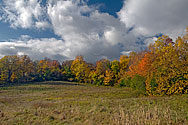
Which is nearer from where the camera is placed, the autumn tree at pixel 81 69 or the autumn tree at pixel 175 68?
the autumn tree at pixel 175 68

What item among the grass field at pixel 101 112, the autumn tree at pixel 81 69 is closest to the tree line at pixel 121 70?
the autumn tree at pixel 81 69

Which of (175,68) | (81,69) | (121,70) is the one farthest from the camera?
(81,69)

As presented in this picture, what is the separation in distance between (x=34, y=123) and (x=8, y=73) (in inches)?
2538

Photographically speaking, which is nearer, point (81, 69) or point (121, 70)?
point (121, 70)

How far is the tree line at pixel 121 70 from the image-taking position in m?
10.7

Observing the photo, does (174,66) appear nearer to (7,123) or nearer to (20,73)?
(7,123)

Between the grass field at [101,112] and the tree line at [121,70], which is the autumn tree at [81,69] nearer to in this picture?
the tree line at [121,70]

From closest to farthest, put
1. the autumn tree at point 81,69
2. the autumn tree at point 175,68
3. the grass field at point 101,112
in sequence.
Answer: the grass field at point 101,112 < the autumn tree at point 175,68 < the autumn tree at point 81,69

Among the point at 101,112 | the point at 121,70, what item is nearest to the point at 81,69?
the point at 121,70

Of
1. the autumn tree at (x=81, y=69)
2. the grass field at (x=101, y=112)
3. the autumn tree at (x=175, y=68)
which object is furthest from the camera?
the autumn tree at (x=81, y=69)

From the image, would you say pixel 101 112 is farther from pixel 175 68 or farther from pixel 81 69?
pixel 81 69

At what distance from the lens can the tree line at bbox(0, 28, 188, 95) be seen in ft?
35.0

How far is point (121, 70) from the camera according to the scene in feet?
175

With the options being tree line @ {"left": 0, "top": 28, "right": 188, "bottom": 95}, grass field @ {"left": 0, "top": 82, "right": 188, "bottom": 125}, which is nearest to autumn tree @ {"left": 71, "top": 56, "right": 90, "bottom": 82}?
tree line @ {"left": 0, "top": 28, "right": 188, "bottom": 95}
